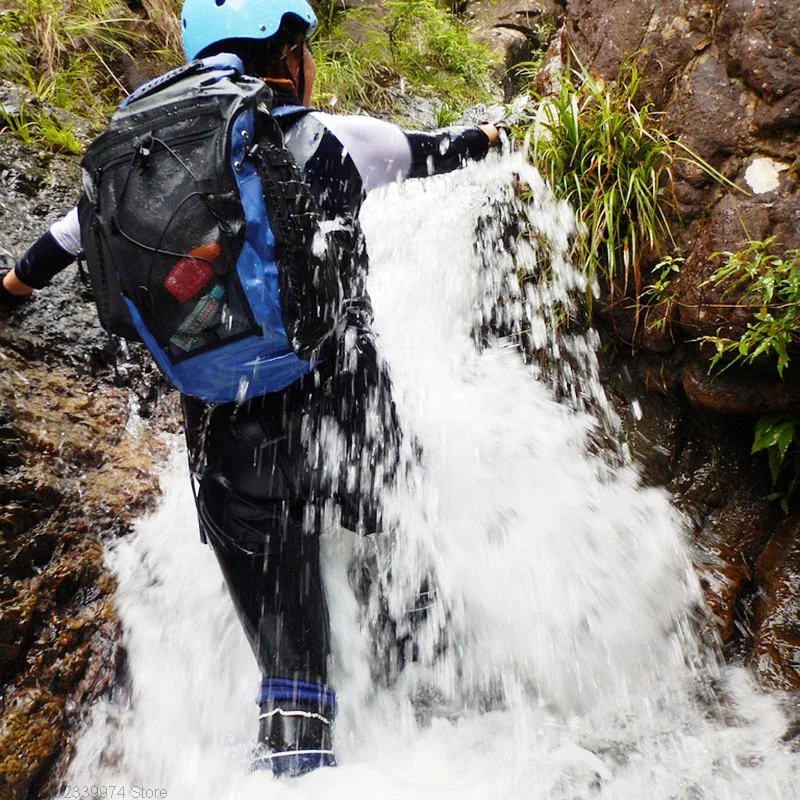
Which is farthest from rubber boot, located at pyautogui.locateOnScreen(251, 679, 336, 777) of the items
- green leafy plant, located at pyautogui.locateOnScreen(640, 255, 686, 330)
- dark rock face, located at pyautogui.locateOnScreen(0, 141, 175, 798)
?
green leafy plant, located at pyautogui.locateOnScreen(640, 255, 686, 330)

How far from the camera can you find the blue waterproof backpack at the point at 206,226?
5.76 feet

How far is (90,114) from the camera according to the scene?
4.66 m

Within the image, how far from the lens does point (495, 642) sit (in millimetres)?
2834

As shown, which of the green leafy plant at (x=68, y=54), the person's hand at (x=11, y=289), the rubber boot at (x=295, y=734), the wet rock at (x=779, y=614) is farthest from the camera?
the green leafy plant at (x=68, y=54)

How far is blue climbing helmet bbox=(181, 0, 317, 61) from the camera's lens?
213cm

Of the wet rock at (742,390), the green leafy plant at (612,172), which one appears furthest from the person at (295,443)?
the wet rock at (742,390)

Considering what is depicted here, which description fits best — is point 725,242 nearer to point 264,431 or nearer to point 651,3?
point 651,3

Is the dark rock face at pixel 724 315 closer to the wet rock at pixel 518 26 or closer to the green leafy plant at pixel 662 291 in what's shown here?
the green leafy plant at pixel 662 291

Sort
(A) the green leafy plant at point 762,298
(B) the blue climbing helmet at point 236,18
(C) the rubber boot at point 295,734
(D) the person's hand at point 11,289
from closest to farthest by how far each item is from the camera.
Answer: (C) the rubber boot at point 295,734 → (B) the blue climbing helmet at point 236,18 → (A) the green leafy plant at point 762,298 → (D) the person's hand at point 11,289

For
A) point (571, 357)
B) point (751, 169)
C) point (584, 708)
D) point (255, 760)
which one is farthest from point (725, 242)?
point (255, 760)

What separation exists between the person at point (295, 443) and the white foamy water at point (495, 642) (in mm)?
289

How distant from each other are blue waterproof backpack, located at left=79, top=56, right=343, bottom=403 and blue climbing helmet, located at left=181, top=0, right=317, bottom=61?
0.33 metres

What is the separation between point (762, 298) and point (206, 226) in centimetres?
223

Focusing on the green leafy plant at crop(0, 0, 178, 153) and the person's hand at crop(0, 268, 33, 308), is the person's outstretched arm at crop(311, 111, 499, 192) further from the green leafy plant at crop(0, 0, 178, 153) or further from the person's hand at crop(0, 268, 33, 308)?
the green leafy plant at crop(0, 0, 178, 153)
